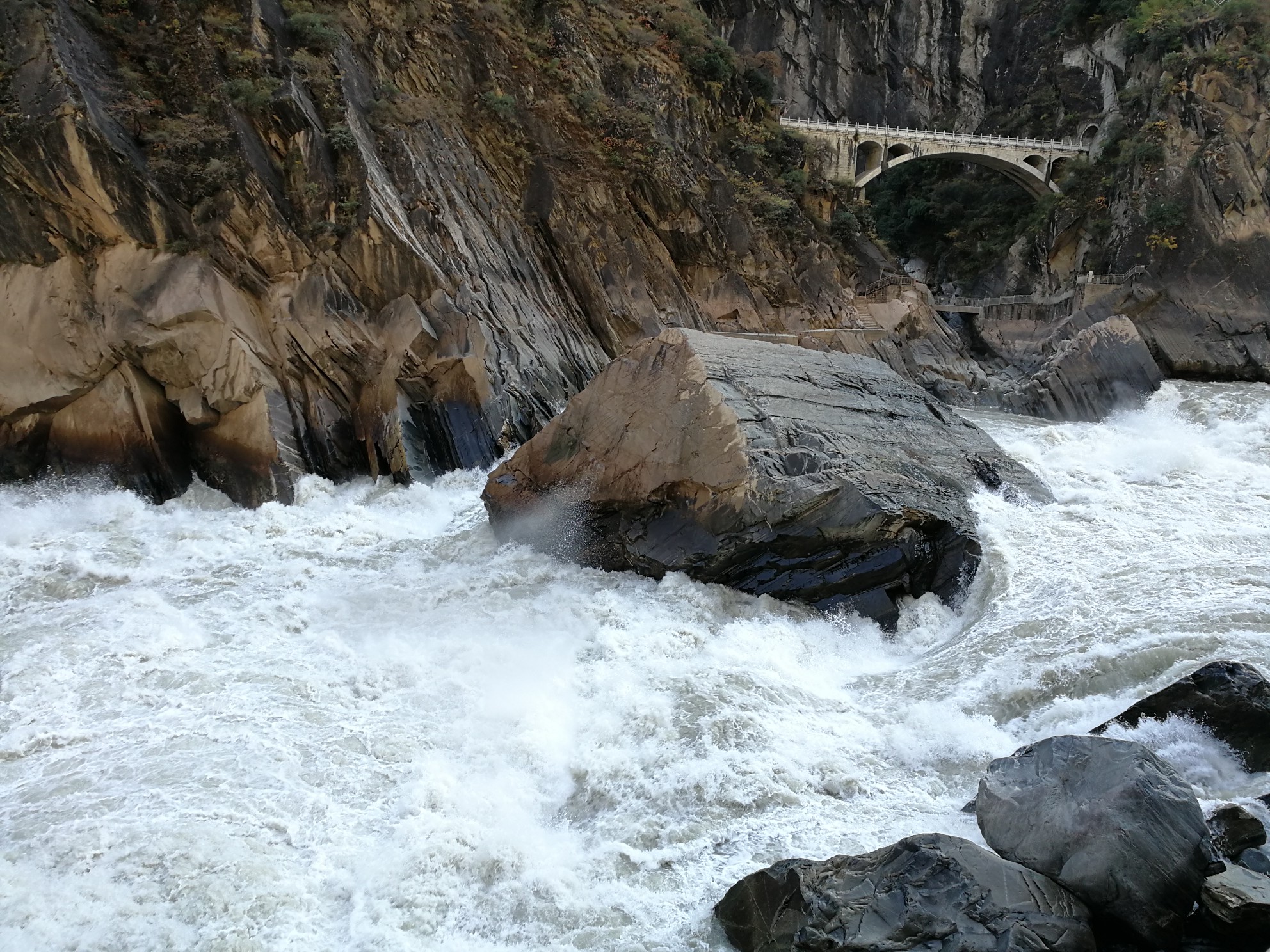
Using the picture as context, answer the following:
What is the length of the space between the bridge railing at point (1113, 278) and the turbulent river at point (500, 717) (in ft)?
84.0

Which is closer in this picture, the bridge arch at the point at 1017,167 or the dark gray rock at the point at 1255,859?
the dark gray rock at the point at 1255,859

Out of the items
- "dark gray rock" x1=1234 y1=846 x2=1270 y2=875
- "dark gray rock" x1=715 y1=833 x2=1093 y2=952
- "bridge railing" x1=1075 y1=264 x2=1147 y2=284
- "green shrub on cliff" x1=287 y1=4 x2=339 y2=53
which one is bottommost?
"dark gray rock" x1=1234 y1=846 x2=1270 y2=875

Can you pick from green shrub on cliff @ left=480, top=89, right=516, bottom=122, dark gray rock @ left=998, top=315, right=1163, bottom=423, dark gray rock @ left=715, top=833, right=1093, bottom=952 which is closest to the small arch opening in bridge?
dark gray rock @ left=998, top=315, right=1163, bottom=423

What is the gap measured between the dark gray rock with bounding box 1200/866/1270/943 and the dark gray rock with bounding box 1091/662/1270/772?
166 centimetres

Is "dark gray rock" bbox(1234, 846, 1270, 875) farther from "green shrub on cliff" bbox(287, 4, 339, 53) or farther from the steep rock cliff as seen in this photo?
"green shrub on cliff" bbox(287, 4, 339, 53)

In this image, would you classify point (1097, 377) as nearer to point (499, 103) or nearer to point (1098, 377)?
point (1098, 377)

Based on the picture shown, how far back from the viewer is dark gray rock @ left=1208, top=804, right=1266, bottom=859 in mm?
5227

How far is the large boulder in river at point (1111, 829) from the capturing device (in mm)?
4762

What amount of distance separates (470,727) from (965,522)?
21.5ft

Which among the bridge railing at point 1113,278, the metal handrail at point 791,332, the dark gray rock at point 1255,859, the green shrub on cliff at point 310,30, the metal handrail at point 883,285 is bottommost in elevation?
the dark gray rock at point 1255,859

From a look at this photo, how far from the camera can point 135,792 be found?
662 centimetres

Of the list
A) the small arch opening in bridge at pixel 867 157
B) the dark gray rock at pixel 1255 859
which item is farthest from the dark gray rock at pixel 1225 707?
the small arch opening in bridge at pixel 867 157

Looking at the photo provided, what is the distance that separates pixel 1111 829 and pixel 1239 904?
2.11 feet

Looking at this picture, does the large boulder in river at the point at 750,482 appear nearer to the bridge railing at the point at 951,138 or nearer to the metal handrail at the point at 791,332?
the metal handrail at the point at 791,332
